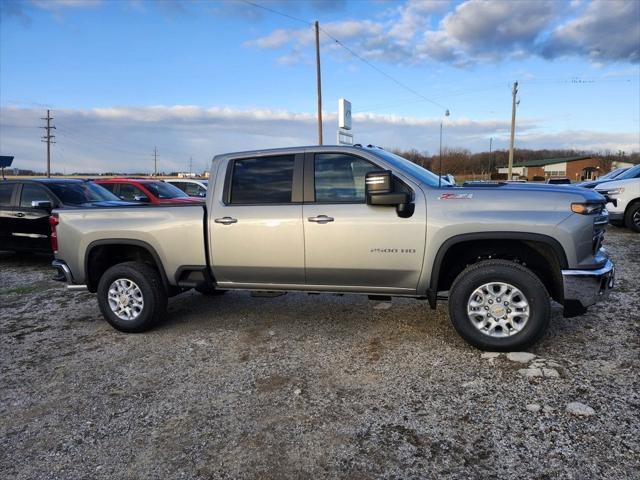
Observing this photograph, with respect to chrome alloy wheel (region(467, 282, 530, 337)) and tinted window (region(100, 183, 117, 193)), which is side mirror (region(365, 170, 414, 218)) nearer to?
chrome alloy wheel (region(467, 282, 530, 337))

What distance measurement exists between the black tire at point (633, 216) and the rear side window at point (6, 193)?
13.9 metres

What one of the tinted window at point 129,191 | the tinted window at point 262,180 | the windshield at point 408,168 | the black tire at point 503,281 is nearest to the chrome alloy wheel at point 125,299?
the tinted window at point 262,180

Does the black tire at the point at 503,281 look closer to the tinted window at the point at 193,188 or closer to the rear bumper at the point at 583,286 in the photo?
the rear bumper at the point at 583,286

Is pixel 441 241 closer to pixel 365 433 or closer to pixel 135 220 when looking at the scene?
pixel 365 433

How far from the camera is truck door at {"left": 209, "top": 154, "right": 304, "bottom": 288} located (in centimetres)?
461

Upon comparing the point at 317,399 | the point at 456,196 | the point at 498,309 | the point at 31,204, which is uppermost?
the point at 456,196

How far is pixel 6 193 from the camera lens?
941 cm

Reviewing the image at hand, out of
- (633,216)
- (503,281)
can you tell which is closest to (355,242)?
(503,281)

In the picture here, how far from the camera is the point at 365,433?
3.00m

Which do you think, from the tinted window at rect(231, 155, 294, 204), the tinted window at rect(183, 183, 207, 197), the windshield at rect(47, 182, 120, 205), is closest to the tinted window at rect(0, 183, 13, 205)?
the windshield at rect(47, 182, 120, 205)

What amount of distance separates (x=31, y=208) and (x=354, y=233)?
7.53 meters

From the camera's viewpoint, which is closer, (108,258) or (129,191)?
(108,258)

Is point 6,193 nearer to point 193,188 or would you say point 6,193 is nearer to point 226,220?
point 226,220

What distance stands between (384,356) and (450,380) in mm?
699
